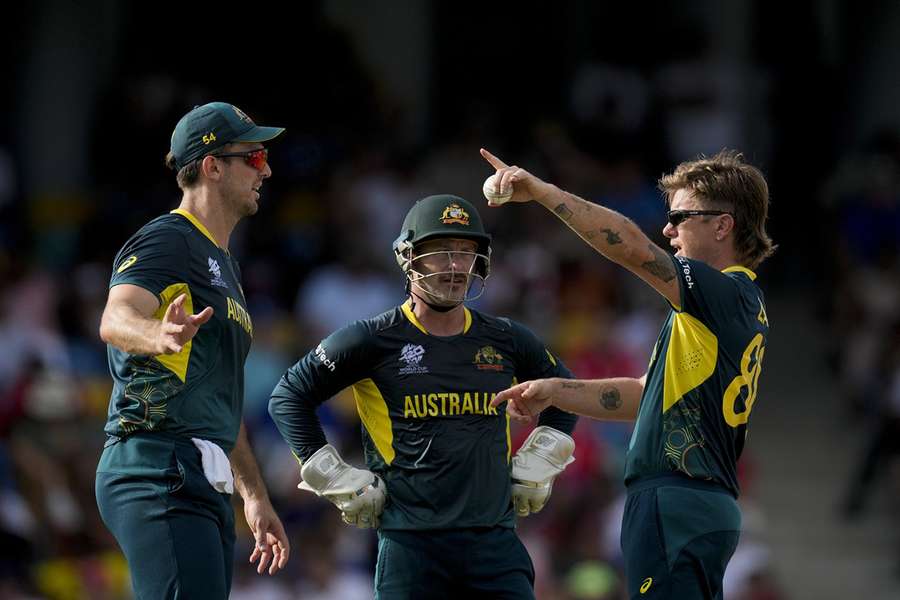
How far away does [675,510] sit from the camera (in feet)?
19.0

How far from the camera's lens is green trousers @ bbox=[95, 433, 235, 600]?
561cm

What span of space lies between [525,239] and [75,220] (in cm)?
385

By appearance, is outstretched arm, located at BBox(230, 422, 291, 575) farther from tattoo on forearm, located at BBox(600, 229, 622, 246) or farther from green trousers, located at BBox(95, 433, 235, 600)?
tattoo on forearm, located at BBox(600, 229, 622, 246)

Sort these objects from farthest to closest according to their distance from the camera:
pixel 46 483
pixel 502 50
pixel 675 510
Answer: pixel 502 50, pixel 46 483, pixel 675 510

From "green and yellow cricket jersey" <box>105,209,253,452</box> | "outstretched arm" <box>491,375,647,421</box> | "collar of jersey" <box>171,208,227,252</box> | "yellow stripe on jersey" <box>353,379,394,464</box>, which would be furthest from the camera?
"yellow stripe on jersey" <box>353,379,394,464</box>

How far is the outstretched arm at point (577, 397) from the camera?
19.6 ft

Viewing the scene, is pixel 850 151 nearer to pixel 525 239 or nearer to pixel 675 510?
pixel 525 239

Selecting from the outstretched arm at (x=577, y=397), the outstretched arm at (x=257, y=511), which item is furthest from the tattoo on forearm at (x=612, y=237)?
the outstretched arm at (x=257, y=511)

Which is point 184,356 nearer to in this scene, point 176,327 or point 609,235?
point 176,327

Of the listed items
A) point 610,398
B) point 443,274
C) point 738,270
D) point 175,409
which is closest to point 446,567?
point 610,398

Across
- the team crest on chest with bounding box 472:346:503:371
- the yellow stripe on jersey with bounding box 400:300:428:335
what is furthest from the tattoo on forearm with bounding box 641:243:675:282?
the yellow stripe on jersey with bounding box 400:300:428:335

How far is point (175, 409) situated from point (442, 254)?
1.20 meters

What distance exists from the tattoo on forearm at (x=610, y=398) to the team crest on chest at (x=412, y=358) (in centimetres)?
69

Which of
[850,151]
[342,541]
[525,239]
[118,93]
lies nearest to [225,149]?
[342,541]
